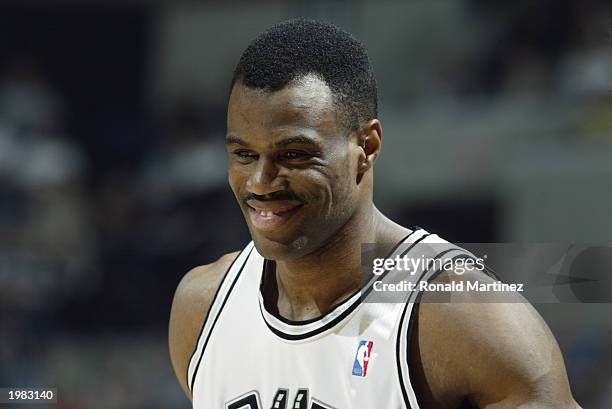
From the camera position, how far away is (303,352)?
3014 mm

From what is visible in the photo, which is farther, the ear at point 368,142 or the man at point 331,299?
the ear at point 368,142

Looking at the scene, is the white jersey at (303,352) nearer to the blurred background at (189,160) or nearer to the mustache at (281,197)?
the mustache at (281,197)

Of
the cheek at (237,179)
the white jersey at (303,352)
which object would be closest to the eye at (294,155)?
the cheek at (237,179)

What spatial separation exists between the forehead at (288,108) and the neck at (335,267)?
1.18ft

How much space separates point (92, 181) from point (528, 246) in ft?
18.9

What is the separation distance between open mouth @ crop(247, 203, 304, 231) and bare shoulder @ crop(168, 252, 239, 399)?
0.59 meters

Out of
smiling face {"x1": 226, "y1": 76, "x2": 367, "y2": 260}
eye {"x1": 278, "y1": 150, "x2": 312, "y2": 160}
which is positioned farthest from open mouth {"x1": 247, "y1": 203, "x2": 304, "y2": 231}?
eye {"x1": 278, "y1": 150, "x2": 312, "y2": 160}

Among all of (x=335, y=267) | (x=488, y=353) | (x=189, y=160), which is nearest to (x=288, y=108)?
(x=335, y=267)

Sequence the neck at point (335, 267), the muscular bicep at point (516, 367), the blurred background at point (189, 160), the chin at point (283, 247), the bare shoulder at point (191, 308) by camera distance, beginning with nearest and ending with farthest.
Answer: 1. the muscular bicep at point (516, 367)
2. the chin at point (283, 247)
3. the neck at point (335, 267)
4. the bare shoulder at point (191, 308)
5. the blurred background at point (189, 160)

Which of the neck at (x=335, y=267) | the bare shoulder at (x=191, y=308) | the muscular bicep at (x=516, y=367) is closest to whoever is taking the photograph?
the muscular bicep at (x=516, y=367)

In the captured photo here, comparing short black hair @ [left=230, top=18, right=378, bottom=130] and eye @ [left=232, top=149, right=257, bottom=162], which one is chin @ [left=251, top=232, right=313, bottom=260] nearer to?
eye @ [left=232, top=149, right=257, bottom=162]

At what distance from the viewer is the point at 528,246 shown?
3500 mm

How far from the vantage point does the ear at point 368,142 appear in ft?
9.61

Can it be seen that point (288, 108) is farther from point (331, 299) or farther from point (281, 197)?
point (331, 299)
